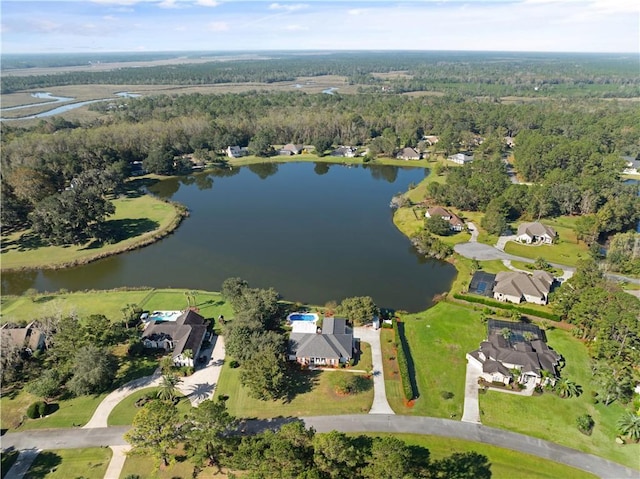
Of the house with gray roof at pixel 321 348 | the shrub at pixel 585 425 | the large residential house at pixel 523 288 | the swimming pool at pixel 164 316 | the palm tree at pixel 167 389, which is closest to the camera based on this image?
the shrub at pixel 585 425

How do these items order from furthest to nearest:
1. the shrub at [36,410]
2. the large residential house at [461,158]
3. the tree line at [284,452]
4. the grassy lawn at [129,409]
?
1. the large residential house at [461,158]
2. the shrub at [36,410]
3. the grassy lawn at [129,409]
4. the tree line at [284,452]

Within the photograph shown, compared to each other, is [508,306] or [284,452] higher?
[284,452]

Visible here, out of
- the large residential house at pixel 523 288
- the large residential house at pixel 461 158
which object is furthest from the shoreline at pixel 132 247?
the large residential house at pixel 461 158

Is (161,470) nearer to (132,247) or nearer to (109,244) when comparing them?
(132,247)

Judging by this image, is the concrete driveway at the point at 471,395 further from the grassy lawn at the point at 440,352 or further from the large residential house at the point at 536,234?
the large residential house at the point at 536,234

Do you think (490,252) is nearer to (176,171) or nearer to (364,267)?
(364,267)

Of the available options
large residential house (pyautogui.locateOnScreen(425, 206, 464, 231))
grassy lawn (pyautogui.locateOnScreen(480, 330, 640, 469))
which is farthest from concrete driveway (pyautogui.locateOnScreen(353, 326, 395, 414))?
large residential house (pyautogui.locateOnScreen(425, 206, 464, 231))

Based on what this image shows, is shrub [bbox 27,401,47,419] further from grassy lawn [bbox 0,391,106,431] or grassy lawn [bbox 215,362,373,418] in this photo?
grassy lawn [bbox 215,362,373,418]

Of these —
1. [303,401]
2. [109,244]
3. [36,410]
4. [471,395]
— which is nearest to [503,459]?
[471,395]
